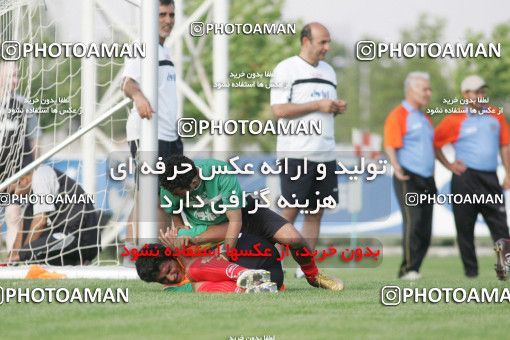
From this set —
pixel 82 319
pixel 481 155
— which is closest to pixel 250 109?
pixel 481 155

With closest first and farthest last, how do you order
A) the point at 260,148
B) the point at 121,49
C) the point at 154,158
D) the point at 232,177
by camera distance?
1. the point at 232,177
2. the point at 154,158
3. the point at 121,49
4. the point at 260,148

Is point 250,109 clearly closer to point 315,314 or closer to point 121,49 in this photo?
point 121,49

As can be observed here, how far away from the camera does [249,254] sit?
782cm

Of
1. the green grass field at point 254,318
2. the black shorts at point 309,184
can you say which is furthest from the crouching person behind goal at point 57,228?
the green grass field at point 254,318

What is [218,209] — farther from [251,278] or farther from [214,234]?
[251,278]

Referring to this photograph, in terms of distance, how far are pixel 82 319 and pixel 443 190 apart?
1369cm

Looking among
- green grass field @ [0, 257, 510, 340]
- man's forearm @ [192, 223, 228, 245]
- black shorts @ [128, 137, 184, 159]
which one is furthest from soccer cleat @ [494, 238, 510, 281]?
man's forearm @ [192, 223, 228, 245]

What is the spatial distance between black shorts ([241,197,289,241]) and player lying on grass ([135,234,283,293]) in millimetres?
89

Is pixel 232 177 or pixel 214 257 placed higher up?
pixel 232 177

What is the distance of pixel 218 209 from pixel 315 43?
2.52 meters

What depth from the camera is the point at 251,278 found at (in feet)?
24.9

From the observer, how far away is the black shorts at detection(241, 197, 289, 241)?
7863 mm

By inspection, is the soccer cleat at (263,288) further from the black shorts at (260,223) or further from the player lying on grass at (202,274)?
the black shorts at (260,223)

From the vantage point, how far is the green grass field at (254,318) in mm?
5645
